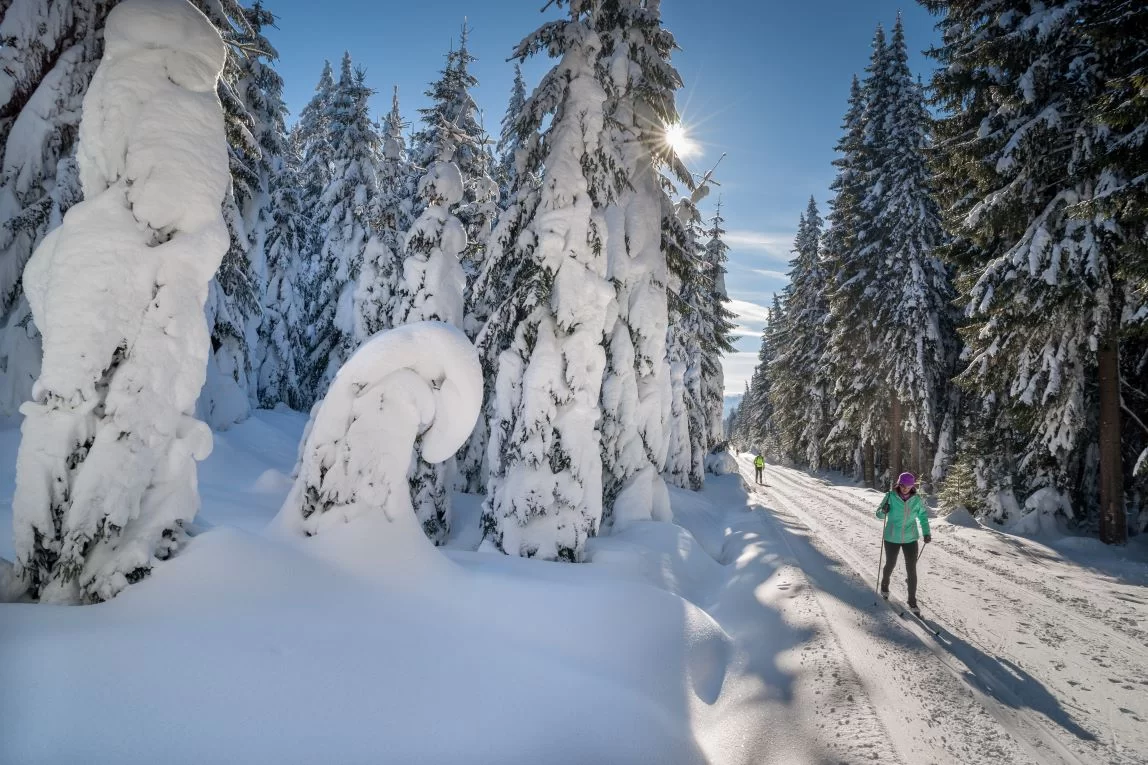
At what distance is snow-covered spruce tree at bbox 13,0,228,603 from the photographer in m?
3.53

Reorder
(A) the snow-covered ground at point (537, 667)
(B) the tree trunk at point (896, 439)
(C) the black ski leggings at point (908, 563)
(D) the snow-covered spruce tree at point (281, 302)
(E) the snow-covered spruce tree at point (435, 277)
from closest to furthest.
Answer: (A) the snow-covered ground at point (537, 667), (C) the black ski leggings at point (908, 563), (E) the snow-covered spruce tree at point (435, 277), (B) the tree trunk at point (896, 439), (D) the snow-covered spruce tree at point (281, 302)

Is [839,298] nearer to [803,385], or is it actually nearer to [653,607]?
[803,385]

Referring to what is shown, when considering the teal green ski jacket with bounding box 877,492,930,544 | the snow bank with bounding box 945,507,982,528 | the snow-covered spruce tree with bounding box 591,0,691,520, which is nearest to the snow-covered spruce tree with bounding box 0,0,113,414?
the snow-covered spruce tree with bounding box 591,0,691,520

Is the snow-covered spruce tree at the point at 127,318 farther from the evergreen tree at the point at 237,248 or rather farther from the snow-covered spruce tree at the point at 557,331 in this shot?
the evergreen tree at the point at 237,248

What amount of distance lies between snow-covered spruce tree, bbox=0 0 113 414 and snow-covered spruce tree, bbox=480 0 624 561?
23.6 feet

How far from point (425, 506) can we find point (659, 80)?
1174 cm

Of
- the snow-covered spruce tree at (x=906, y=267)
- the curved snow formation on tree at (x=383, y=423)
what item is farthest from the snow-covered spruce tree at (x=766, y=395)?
the curved snow formation on tree at (x=383, y=423)

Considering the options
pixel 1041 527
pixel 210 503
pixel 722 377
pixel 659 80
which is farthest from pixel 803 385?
pixel 210 503

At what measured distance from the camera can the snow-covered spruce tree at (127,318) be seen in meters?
3.53

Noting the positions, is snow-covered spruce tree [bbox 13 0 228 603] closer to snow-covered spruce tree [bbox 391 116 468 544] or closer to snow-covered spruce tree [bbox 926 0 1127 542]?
snow-covered spruce tree [bbox 391 116 468 544]

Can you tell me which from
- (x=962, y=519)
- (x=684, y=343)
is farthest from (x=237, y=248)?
(x=962, y=519)

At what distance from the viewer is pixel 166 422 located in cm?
389

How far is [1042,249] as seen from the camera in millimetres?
11234

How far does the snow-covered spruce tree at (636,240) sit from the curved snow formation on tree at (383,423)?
19.2 ft
